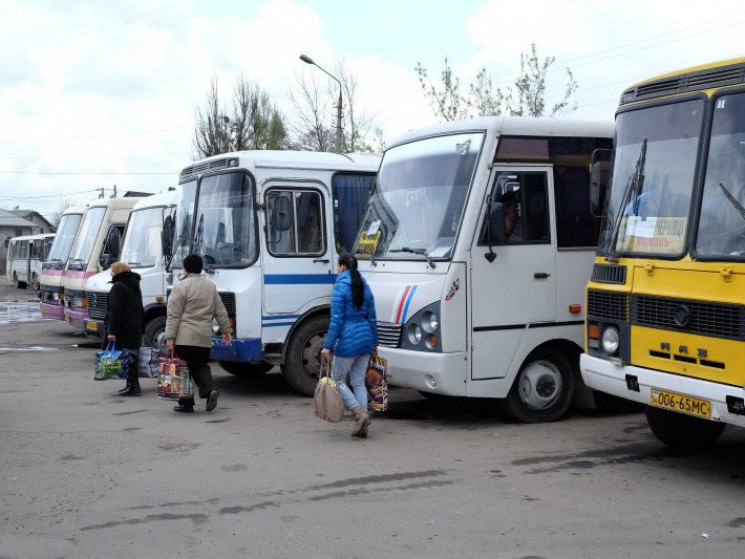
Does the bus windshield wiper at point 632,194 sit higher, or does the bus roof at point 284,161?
the bus roof at point 284,161

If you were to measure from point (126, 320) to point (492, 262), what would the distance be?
5.19 meters

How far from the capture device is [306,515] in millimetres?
6152

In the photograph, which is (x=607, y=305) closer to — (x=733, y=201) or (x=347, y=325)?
(x=733, y=201)

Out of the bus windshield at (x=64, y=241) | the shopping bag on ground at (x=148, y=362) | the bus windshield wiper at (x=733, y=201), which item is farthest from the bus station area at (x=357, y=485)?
the bus windshield at (x=64, y=241)

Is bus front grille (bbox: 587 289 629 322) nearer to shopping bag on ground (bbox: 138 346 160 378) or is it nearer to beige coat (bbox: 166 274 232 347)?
beige coat (bbox: 166 274 232 347)

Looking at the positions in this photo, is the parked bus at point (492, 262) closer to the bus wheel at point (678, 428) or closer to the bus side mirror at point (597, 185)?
the bus side mirror at point (597, 185)

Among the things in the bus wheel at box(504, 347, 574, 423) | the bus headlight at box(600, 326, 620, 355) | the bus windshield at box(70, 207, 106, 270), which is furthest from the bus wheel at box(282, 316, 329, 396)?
the bus windshield at box(70, 207, 106, 270)

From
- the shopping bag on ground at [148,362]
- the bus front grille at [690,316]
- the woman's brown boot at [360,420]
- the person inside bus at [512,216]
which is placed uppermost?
the person inside bus at [512,216]

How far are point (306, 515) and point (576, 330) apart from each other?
4327mm

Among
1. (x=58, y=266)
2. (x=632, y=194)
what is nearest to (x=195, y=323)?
(x=632, y=194)

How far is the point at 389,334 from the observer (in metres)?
9.31

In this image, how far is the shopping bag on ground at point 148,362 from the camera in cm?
1167

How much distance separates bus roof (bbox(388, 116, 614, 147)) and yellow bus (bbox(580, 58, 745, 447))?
1442 mm

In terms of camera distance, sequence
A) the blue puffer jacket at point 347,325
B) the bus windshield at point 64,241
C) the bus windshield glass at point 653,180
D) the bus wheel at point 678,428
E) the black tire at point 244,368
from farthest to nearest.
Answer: the bus windshield at point 64,241
the black tire at point 244,368
the blue puffer jacket at point 347,325
the bus wheel at point 678,428
the bus windshield glass at point 653,180
